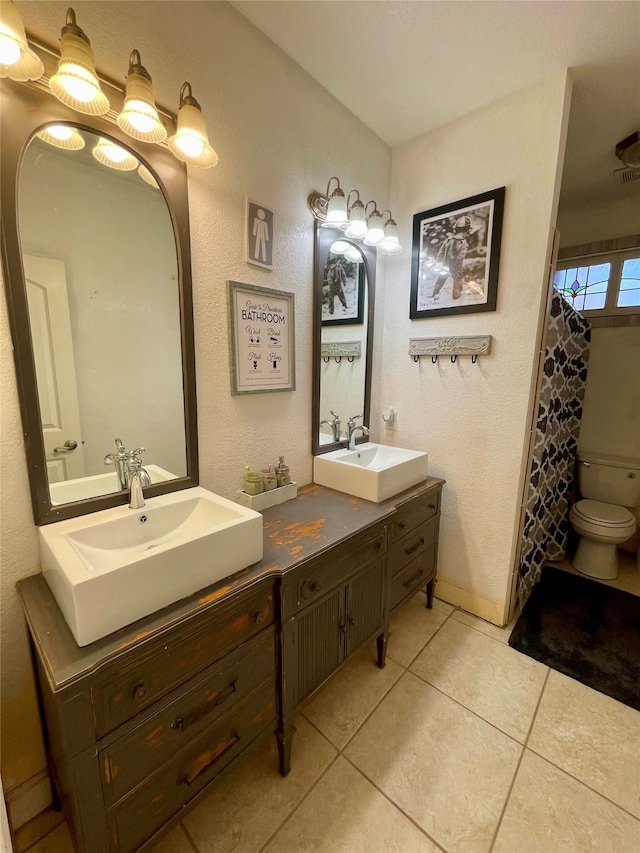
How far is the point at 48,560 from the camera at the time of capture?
94cm

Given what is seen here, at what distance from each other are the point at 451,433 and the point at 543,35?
5.49 feet

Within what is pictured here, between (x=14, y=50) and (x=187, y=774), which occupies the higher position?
(x=14, y=50)

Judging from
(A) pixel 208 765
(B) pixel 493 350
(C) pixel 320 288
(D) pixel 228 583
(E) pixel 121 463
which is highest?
(C) pixel 320 288

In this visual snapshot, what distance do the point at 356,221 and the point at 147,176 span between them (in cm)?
96

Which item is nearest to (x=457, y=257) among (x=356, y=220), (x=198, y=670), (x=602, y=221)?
(x=356, y=220)

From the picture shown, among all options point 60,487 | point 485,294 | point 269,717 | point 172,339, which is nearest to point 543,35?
point 485,294

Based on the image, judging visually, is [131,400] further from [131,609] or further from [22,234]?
[131,609]

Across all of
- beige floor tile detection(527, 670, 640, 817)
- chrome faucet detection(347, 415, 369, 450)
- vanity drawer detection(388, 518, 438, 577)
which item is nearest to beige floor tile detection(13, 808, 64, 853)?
vanity drawer detection(388, 518, 438, 577)

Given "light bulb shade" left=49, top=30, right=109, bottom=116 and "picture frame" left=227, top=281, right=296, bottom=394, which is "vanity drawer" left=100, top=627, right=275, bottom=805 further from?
"light bulb shade" left=49, top=30, right=109, bottom=116

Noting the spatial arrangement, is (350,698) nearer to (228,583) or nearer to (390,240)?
(228,583)

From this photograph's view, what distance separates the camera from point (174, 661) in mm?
868

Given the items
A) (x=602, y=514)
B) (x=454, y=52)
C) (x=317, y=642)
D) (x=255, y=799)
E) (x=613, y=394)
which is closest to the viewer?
(x=255, y=799)

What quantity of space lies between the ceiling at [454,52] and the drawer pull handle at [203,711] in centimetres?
228

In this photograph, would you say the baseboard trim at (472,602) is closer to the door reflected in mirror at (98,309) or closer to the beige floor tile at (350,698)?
the beige floor tile at (350,698)
